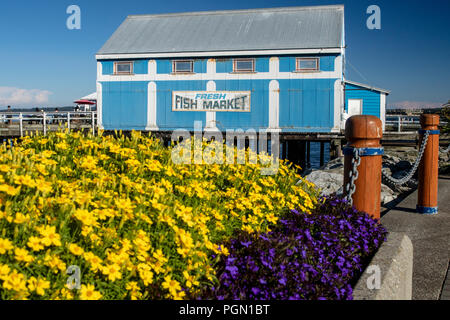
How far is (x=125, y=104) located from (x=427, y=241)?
18061mm

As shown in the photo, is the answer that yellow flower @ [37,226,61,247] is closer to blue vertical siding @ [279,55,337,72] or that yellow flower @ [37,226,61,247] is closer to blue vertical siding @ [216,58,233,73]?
blue vertical siding @ [279,55,337,72]

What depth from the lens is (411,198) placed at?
306 inches

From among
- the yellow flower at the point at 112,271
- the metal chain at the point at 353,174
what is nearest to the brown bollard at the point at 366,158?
the metal chain at the point at 353,174

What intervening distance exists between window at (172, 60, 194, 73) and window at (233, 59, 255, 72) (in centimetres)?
217

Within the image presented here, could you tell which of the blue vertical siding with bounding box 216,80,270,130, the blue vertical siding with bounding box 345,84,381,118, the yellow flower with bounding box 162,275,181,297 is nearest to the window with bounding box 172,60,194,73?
the blue vertical siding with bounding box 216,80,270,130

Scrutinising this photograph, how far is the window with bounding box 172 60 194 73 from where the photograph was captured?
20.5 metres

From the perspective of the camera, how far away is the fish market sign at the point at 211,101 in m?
19.9

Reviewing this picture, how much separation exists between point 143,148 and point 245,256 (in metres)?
1.82

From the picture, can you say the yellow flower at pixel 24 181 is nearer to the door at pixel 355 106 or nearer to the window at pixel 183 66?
the window at pixel 183 66

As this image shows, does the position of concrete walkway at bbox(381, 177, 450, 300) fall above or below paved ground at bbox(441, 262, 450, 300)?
above

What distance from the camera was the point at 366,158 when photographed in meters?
4.29

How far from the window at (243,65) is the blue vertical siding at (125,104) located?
457cm

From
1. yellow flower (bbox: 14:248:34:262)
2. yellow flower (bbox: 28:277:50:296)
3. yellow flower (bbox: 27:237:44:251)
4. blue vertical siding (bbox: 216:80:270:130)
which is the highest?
blue vertical siding (bbox: 216:80:270:130)
